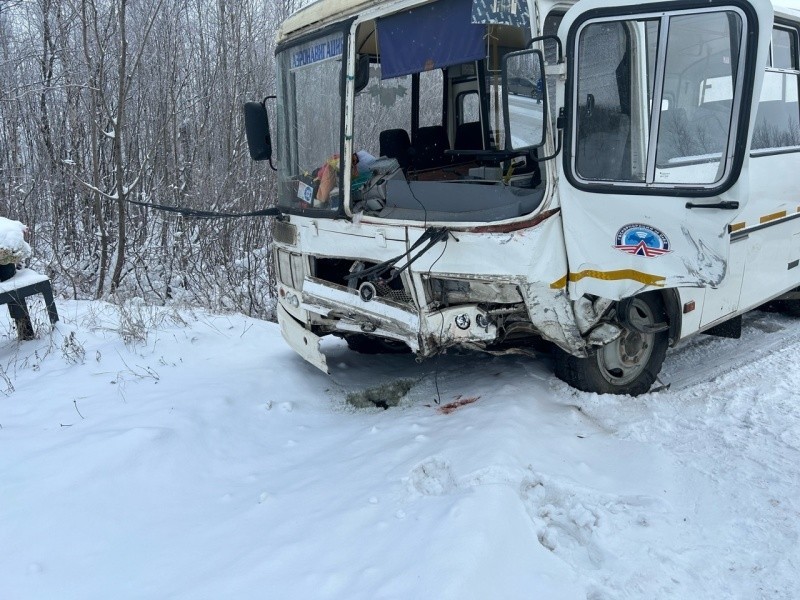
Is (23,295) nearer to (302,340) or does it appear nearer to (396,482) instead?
(302,340)

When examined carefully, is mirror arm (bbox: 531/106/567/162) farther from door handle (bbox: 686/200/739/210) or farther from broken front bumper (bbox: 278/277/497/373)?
broken front bumper (bbox: 278/277/497/373)

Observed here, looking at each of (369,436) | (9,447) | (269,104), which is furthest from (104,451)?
(269,104)

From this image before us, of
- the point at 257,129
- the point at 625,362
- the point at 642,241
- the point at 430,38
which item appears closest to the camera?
the point at 642,241

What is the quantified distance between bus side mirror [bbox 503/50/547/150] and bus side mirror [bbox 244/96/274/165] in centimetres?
229

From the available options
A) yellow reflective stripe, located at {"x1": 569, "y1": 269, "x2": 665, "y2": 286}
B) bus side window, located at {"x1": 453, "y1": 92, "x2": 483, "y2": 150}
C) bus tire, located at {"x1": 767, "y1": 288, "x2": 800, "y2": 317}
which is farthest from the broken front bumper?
bus tire, located at {"x1": 767, "y1": 288, "x2": 800, "y2": 317}

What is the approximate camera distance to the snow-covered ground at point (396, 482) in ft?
8.97

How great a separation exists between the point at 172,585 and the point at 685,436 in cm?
290

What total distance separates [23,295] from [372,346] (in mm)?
3046

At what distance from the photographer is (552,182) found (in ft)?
12.6

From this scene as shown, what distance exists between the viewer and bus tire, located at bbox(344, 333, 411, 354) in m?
5.88

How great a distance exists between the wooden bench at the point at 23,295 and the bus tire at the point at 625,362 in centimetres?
452

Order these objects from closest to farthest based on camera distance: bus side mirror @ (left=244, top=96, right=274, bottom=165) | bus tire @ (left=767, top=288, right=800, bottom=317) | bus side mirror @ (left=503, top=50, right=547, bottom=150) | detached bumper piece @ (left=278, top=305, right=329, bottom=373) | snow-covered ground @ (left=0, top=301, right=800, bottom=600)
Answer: snow-covered ground @ (left=0, top=301, right=800, bottom=600) < bus side mirror @ (left=503, top=50, right=547, bottom=150) < detached bumper piece @ (left=278, top=305, right=329, bottom=373) < bus side mirror @ (left=244, top=96, right=274, bottom=165) < bus tire @ (left=767, top=288, right=800, bottom=317)

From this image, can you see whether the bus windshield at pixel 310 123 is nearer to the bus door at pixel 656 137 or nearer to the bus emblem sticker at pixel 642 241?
the bus door at pixel 656 137

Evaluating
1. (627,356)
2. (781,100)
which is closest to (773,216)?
(781,100)
